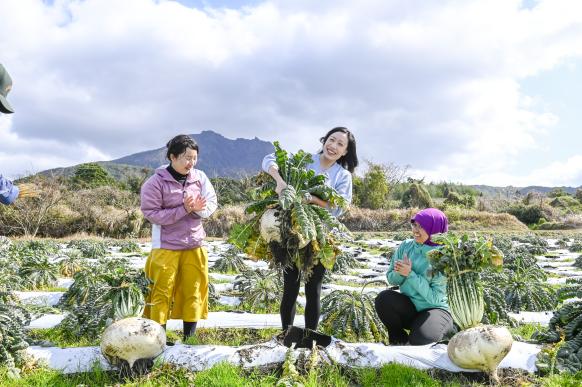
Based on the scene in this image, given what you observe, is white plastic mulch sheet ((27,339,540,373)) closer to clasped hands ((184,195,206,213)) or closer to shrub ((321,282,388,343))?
shrub ((321,282,388,343))

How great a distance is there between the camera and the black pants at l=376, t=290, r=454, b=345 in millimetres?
3832

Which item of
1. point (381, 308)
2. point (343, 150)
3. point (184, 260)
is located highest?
point (343, 150)

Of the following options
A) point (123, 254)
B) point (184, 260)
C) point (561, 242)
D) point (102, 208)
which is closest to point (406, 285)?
point (184, 260)

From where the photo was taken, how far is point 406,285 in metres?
4.17

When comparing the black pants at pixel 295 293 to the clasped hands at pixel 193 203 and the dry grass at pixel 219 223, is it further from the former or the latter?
the dry grass at pixel 219 223

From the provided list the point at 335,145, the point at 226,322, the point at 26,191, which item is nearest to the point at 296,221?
the point at 335,145

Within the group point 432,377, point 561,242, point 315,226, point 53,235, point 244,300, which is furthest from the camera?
point 53,235

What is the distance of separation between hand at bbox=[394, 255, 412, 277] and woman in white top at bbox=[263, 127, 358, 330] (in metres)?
0.72

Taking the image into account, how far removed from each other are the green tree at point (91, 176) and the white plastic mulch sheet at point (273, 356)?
121 ft

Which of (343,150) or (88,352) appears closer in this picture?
(88,352)

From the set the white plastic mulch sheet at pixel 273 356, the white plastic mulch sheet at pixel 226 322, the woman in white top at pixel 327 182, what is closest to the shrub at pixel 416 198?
the white plastic mulch sheet at pixel 226 322

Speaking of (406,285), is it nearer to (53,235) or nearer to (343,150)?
(343,150)

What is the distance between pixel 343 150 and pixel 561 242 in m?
16.3

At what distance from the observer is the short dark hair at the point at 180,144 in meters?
3.94
